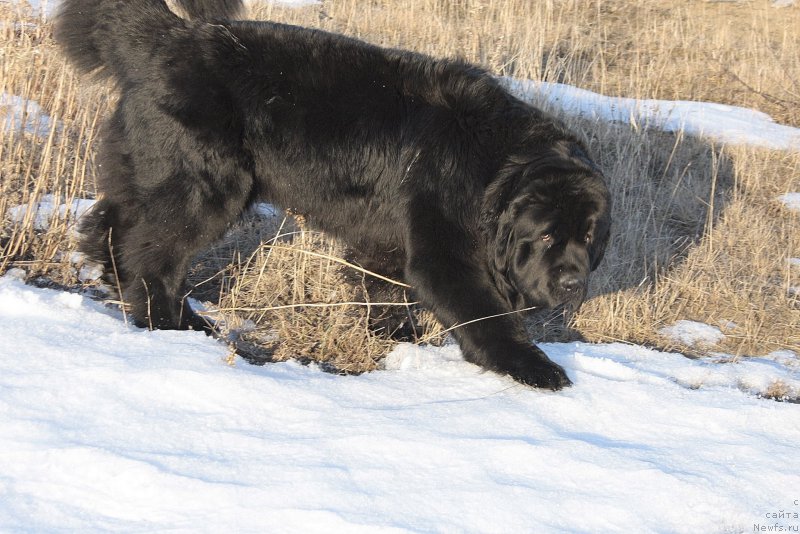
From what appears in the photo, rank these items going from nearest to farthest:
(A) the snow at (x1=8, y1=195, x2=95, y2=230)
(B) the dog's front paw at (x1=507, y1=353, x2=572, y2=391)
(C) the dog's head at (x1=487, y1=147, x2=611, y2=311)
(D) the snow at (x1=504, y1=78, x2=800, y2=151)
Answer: (B) the dog's front paw at (x1=507, y1=353, x2=572, y2=391) → (C) the dog's head at (x1=487, y1=147, x2=611, y2=311) → (A) the snow at (x1=8, y1=195, x2=95, y2=230) → (D) the snow at (x1=504, y1=78, x2=800, y2=151)

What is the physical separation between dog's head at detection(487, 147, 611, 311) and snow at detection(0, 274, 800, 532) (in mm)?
424

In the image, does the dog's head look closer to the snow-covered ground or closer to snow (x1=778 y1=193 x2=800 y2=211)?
the snow-covered ground

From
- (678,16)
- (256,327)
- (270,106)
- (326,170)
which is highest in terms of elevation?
(678,16)

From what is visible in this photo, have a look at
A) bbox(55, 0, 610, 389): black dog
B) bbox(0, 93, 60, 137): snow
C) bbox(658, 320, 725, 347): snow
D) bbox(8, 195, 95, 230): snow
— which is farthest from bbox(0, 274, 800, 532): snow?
bbox(0, 93, 60, 137): snow

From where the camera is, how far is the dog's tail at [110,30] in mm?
3662

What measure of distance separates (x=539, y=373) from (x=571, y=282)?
0.48 m

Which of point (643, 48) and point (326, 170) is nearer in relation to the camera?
point (326, 170)

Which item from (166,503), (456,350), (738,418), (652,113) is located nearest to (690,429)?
(738,418)

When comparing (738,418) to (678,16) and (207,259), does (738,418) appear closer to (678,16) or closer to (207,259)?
(207,259)

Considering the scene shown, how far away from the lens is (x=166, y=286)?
3744mm

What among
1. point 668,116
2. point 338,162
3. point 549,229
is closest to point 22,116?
point 338,162

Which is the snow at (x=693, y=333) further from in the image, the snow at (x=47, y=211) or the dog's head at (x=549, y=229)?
the snow at (x=47, y=211)

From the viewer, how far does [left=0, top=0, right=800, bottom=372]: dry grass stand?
4012mm

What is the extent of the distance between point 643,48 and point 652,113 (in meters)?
2.12
